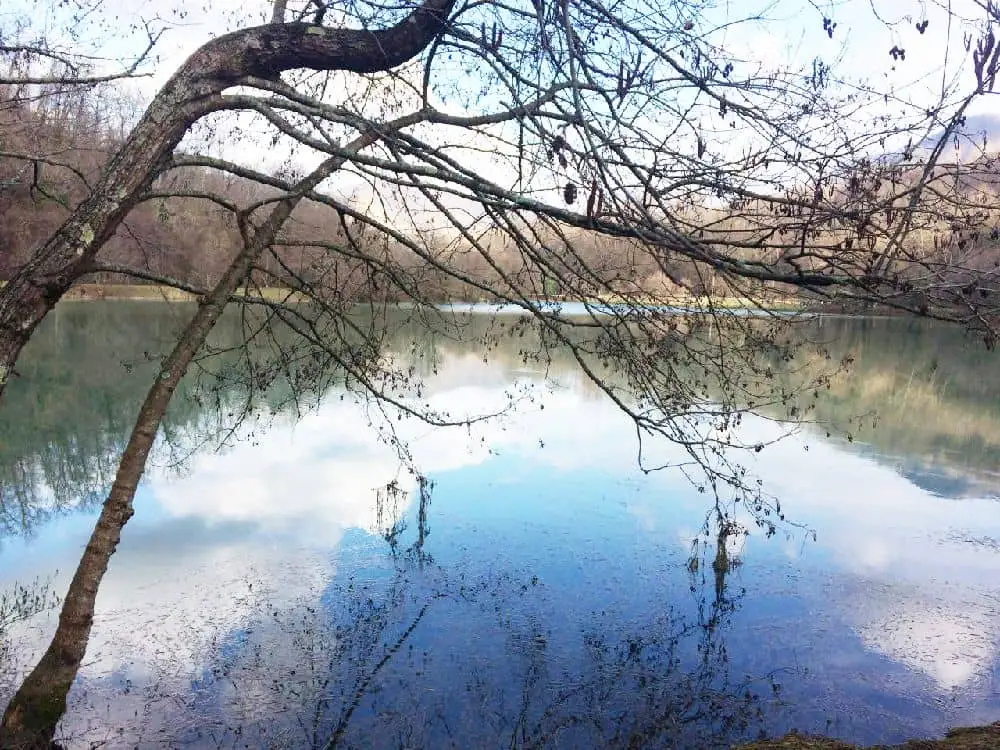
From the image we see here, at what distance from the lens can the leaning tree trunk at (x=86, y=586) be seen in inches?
175

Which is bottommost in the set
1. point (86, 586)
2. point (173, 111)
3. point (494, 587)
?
point (494, 587)

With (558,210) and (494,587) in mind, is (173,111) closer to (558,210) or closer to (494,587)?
(558,210)

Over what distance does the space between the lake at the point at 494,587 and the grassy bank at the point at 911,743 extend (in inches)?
14.5

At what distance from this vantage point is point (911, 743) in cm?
506

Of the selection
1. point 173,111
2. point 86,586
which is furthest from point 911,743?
point 173,111

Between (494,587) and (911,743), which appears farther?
(494,587)

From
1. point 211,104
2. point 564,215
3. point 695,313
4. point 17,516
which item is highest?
point 211,104

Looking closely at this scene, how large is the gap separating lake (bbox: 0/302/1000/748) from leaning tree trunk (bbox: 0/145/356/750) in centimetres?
55

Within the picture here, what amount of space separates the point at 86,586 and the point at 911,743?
16.6 feet

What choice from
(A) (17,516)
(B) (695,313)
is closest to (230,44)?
(B) (695,313)

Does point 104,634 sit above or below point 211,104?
below

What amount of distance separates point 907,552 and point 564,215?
8060 mm

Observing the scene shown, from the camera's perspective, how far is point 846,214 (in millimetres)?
2787

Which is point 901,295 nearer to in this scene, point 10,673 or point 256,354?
point 10,673
